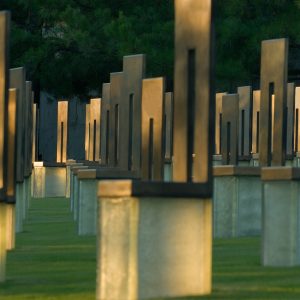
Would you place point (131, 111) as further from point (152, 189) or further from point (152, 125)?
point (152, 189)

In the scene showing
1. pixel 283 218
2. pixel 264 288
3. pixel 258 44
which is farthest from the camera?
pixel 258 44

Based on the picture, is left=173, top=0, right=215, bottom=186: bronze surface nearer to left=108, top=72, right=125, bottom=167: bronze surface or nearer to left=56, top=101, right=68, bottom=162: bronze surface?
left=108, top=72, right=125, bottom=167: bronze surface

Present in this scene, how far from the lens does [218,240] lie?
61.5 ft

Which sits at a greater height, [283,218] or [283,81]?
[283,81]

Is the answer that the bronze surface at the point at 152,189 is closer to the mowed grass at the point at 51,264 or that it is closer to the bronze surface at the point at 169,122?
the mowed grass at the point at 51,264

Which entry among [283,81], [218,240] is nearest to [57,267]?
[218,240]

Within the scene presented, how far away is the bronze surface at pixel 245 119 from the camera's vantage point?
32.6 metres

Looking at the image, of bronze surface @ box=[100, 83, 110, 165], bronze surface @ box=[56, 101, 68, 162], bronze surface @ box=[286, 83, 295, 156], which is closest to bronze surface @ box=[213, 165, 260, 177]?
bronze surface @ box=[286, 83, 295, 156]

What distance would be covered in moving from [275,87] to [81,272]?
6762mm

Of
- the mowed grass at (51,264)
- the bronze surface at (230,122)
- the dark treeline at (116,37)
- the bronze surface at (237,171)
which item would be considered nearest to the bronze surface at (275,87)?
the bronze surface at (237,171)

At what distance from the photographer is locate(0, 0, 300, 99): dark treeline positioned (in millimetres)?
45875

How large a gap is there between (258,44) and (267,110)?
2533 cm

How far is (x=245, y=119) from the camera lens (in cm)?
3284

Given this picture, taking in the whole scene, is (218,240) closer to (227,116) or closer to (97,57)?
(227,116)
